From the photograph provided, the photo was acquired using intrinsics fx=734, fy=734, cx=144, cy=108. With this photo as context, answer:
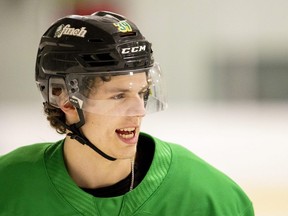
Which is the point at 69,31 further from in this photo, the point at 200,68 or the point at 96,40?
the point at 200,68

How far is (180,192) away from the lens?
6.44ft

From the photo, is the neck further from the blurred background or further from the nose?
the blurred background

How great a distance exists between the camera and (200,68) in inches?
193

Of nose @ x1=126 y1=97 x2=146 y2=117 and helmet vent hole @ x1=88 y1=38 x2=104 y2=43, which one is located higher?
helmet vent hole @ x1=88 y1=38 x2=104 y2=43

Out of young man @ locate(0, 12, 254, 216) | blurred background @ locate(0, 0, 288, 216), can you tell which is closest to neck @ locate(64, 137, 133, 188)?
young man @ locate(0, 12, 254, 216)

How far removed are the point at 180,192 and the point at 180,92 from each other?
9.28ft

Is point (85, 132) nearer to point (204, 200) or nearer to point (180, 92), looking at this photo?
point (204, 200)

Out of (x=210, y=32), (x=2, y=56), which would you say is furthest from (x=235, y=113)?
(x=2, y=56)

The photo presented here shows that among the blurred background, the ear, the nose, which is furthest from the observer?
the blurred background

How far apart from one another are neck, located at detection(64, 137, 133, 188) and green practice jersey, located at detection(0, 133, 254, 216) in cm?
4

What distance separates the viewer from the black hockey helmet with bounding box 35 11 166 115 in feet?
6.28

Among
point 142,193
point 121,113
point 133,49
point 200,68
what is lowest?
point 200,68

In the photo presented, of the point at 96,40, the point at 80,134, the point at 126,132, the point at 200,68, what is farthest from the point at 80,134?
the point at 200,68

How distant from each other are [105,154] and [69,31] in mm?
345
